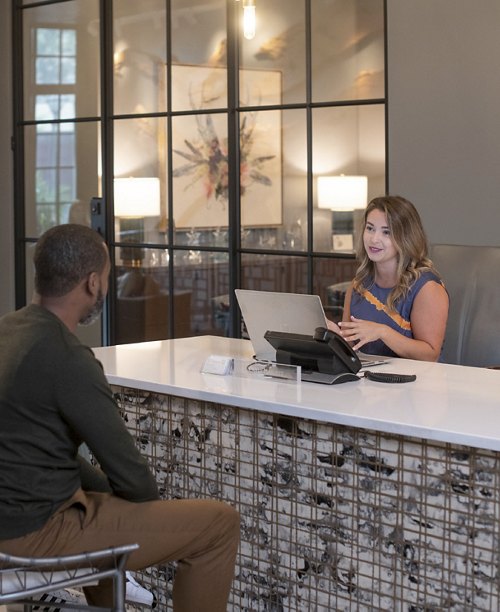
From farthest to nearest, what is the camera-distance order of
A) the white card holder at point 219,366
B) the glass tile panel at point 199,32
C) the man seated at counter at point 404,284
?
1. the glass tile panel at point 199,32
2. the man seated at counter at point 404,284
3. the white card holder at point 219,366

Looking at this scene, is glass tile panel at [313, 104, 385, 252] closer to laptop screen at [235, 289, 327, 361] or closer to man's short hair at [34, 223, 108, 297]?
laptop screen at [235, 289, 327, 361]

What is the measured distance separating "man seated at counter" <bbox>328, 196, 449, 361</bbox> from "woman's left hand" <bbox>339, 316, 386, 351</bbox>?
0.09 metres

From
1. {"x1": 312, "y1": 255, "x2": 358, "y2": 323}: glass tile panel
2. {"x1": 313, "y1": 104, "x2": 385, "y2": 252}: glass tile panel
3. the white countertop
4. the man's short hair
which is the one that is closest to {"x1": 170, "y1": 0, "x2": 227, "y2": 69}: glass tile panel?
{"x1": 313, "y1": 104, "x2": 385, "y2": 252}: glass tile panel

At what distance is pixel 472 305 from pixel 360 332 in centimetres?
67

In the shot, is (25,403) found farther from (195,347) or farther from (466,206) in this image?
(466,206)

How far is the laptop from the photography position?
9.03 ft

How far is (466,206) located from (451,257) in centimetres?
72

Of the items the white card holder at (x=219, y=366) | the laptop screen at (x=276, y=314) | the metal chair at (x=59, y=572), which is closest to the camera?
the metal chair at (x=59, y=572)

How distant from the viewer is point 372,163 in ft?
15.7

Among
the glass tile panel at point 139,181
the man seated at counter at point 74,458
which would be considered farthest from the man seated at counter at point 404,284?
the glass tile panel at point 139,181

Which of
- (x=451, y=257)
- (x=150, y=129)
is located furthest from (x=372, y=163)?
(x=150, y=129)

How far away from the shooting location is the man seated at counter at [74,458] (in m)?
2.09

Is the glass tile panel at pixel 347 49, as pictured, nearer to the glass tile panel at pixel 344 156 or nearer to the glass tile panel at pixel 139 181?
the glass tile panel at pixel 344 156

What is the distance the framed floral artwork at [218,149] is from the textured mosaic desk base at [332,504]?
2534 mm
